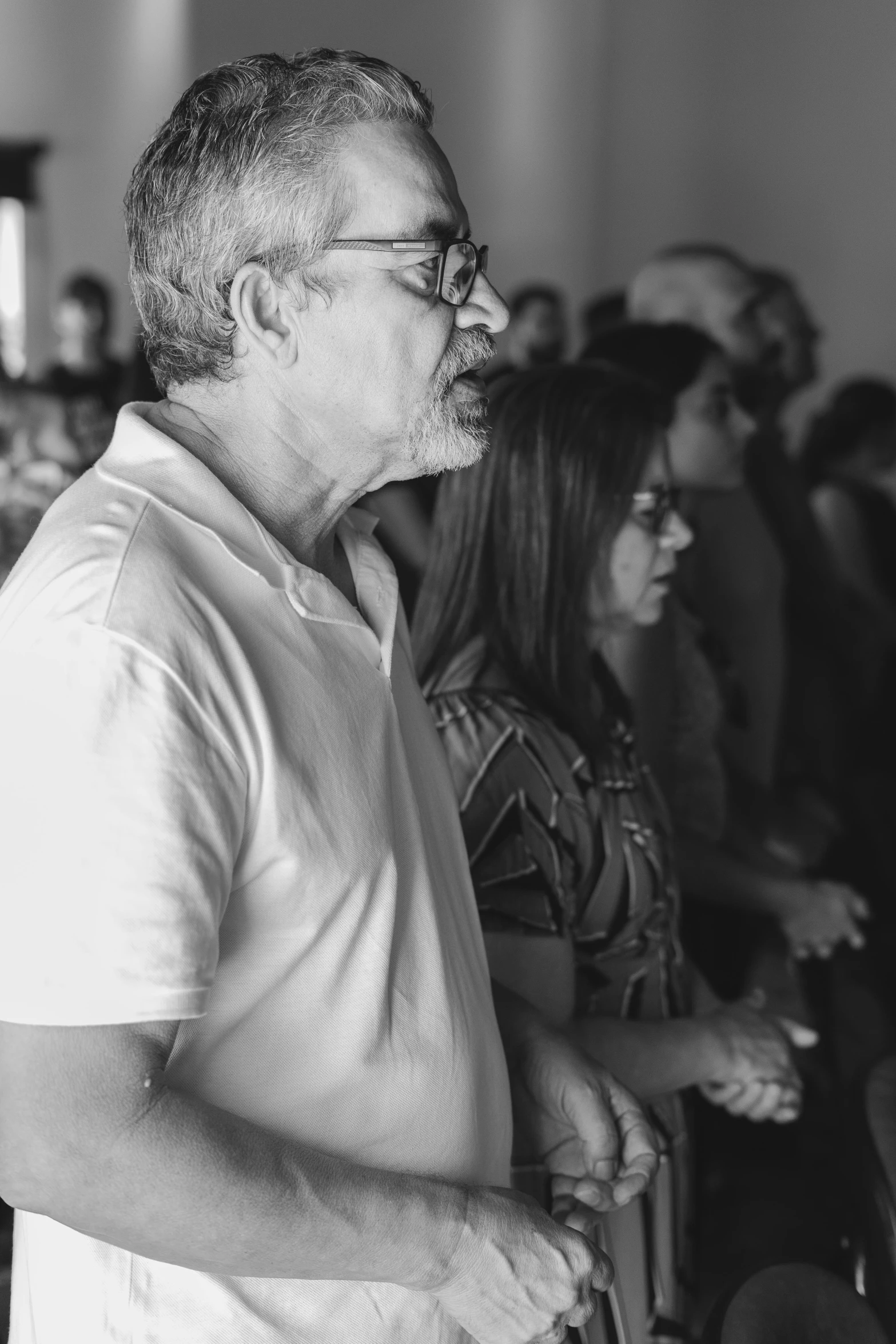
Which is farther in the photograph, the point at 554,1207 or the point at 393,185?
the point at 554,1207

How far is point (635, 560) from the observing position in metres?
1.77

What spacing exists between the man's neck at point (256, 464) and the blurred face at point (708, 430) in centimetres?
153

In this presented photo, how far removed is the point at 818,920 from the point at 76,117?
8785 millimetres

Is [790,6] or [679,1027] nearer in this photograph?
[679,1027]

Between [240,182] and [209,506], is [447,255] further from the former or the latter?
[209,506]

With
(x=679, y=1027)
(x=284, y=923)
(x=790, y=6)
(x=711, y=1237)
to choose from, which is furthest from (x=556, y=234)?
(x=284, y=923)

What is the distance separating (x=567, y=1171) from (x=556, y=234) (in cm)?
810

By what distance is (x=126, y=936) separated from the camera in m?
0.77

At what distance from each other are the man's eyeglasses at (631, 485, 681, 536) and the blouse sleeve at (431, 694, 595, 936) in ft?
1.13

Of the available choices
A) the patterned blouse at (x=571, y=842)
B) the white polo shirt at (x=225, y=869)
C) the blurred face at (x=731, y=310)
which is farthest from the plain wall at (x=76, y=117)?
the white polo shirt at (x=225, y=869)

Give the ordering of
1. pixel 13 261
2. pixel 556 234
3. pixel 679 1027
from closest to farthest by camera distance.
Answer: pixel 679 1027 < pixel 556 234 < pixel 13 261

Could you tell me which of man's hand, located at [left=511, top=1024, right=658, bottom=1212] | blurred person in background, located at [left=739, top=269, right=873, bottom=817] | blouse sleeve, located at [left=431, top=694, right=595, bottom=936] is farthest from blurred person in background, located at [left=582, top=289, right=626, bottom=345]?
A: man's hand, located at [left=511, top=1024, right=658, bottom=1212]

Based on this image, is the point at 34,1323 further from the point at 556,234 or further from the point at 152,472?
the point at 556,234

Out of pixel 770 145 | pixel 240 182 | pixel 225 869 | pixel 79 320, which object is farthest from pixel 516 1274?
pixel 770 145
